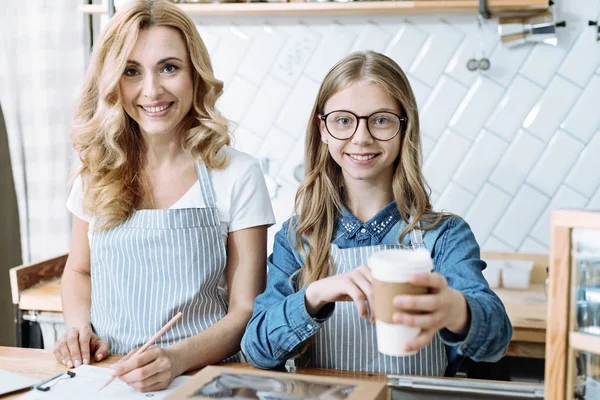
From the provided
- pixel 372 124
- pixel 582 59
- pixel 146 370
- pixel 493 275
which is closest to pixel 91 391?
pixel 146 370

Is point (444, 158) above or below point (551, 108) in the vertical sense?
below

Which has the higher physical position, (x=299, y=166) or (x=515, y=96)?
(x=515, y=96)

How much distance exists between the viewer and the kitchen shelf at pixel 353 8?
2.54m

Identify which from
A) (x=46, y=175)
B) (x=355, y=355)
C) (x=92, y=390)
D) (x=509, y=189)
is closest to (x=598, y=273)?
(x=355, y=355)

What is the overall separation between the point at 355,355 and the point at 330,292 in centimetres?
33

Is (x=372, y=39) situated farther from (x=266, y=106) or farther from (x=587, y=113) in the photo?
(x=587, y=113)

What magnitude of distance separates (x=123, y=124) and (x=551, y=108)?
1.68 m

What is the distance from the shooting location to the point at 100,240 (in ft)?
5.34

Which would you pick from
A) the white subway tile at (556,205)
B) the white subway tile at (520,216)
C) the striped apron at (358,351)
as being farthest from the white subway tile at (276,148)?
the striped apron at (358,351)

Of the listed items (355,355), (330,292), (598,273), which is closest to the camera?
(598,273)

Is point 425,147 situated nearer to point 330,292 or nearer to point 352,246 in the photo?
point 352,246

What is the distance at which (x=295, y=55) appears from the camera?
2.89 metres

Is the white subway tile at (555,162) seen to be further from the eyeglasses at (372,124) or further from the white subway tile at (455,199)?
the eyeglasses at (372,124)

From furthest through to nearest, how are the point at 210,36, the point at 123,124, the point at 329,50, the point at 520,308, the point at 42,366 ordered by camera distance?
the point at 210,36, the point at 329,50, the point at 520,308, the point at 123,124, the point at 42,366
